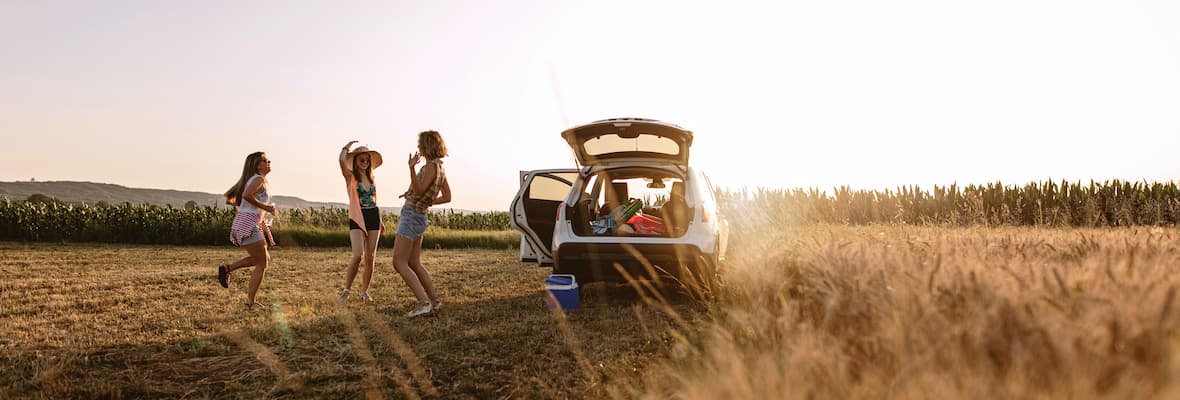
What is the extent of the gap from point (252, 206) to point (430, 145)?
2.19m

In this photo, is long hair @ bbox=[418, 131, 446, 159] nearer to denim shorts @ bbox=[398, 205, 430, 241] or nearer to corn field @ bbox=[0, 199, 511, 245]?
denim shorts @ bbox=[398, 205, 430, 241]

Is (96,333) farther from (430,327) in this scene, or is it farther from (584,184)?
(584,184)

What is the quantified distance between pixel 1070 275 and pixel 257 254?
22.5 ft

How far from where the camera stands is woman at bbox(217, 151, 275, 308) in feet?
21.1

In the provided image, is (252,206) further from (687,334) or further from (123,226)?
(123,226)

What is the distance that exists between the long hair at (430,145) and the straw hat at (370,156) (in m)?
1.21

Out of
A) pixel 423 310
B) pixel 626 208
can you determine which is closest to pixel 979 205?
pixel 626 208

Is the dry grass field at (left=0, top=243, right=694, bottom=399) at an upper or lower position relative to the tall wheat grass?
lower

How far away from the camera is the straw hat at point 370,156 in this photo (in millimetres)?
6750

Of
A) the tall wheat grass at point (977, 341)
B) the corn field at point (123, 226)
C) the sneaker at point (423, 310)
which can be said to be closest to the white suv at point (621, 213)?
the sneaker at point (423, 310)

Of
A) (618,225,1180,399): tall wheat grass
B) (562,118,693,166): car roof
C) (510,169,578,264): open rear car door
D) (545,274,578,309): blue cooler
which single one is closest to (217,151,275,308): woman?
(510,169,578,264): open rear car door

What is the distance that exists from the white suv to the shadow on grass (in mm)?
567

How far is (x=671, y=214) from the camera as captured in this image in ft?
24.9

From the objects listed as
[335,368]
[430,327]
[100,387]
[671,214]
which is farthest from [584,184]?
[100,387]
